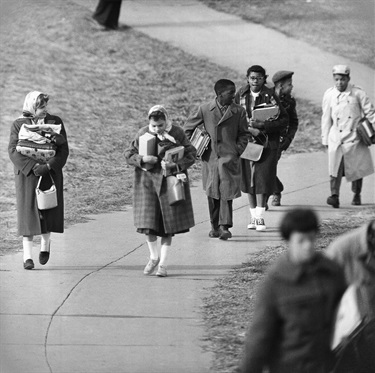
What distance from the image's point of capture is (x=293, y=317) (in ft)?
18.5

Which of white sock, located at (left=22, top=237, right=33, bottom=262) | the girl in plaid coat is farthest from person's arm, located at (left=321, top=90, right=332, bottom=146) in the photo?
white sock, located at (left=22, top=237, right=33, bottom=262)

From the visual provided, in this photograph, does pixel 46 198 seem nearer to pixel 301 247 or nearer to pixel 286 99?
pixel 286 99

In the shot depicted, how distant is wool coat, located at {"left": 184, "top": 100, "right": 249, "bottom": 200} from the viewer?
11516 millimetres

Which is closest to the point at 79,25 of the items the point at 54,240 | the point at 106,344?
the point at 54,240

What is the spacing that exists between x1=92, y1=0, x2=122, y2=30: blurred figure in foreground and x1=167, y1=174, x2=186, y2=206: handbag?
1308 centimetres

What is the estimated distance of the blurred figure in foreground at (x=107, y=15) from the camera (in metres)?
22.9

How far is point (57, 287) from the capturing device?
970 cm

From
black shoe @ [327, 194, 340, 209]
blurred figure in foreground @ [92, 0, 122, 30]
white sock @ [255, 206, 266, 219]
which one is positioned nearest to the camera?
white sock @ [255, 206, 266, 219]

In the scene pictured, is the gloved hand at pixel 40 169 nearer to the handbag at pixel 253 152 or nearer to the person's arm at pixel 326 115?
the handbag at pixel 253 152

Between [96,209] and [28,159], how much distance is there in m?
3.08

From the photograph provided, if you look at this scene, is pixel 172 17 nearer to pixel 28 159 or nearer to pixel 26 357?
pixel 28 159

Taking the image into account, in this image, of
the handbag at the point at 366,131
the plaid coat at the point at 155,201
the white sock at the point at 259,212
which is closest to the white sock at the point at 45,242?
the plaid coat at the point at 155,201

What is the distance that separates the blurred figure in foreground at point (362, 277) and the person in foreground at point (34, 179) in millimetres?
4427

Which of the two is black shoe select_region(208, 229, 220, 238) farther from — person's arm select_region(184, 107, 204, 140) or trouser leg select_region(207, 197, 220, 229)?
person's arm select_region(184, 107, 204, 140)
